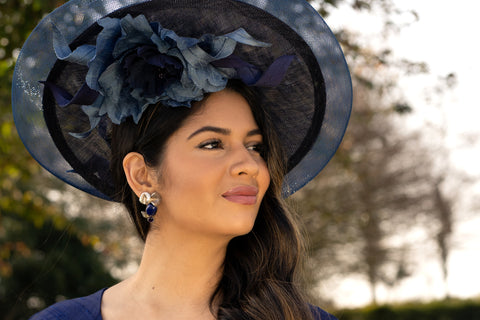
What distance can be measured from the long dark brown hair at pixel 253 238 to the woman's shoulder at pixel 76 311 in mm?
327

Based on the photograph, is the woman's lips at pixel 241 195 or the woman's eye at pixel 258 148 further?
the woman's eye at pixel 258 148

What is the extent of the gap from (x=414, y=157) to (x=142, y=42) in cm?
1350

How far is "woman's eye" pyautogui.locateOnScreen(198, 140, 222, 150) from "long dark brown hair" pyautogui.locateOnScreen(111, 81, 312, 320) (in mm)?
119

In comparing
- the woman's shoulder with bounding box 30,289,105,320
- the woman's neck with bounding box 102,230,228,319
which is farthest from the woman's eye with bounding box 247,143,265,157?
the woman's shoulder with bounding box 30,289,105,320

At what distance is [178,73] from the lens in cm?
211

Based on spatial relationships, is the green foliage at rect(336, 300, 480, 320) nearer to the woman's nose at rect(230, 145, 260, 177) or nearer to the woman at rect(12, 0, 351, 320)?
the woman at rect(12, 0, 351, 320)

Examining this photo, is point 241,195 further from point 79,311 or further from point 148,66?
point 79,311

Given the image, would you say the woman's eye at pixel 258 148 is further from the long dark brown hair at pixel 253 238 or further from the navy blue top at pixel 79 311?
the navy blue top at pixel 79 311

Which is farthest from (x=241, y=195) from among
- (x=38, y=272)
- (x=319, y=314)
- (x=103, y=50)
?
(x=38, y=272)

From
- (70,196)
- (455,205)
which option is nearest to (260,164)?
(70,196)

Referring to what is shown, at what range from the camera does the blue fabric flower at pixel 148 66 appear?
2.05 m

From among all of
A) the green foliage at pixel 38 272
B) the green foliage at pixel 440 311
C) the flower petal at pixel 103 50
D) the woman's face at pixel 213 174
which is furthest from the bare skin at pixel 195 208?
the green foliage at pixel 440 311

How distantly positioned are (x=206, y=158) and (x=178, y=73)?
1.06 feet

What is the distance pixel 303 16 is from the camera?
212 centimetres
